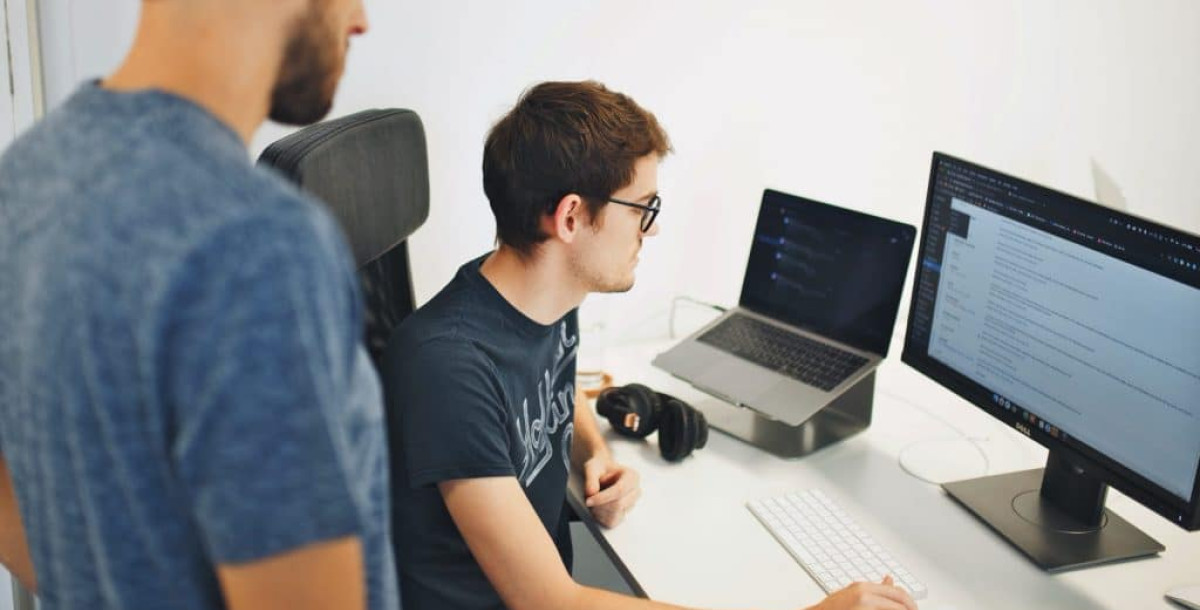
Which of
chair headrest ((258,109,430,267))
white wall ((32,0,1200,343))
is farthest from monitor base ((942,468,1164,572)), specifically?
chair headrest ((258,109,430,267))

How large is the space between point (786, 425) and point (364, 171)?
2.63ft

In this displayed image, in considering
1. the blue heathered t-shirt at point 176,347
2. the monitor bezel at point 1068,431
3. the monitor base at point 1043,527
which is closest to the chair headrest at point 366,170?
the blue heathered t-shirt at point 176,347

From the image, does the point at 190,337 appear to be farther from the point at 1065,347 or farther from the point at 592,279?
the point at 1065,347

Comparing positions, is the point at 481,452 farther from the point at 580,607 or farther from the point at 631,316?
the point at 631,316

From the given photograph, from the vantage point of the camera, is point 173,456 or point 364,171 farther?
point 364,171

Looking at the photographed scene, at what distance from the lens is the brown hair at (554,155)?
1.33 m

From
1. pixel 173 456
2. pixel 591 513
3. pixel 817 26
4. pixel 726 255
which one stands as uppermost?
pixel 817 26

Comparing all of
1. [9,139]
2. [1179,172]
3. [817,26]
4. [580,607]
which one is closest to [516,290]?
[580,607]

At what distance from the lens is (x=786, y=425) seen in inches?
66.6

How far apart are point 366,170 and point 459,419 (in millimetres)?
368

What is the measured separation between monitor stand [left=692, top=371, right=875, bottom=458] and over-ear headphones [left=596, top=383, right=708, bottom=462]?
9 cm

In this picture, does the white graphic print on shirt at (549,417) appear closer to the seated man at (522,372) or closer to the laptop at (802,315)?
the seated man at (522,372)

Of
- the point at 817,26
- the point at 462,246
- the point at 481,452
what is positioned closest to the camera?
the point at 481,452

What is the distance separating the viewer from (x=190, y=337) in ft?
1.92
